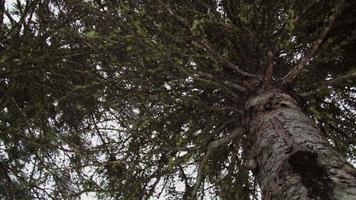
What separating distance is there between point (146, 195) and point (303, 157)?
2.12 metres

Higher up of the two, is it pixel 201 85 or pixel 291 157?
pixel 201 85

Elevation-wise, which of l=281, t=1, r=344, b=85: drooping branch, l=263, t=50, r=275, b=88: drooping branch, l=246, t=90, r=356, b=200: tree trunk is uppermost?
l=263, t=50, r=275, b=88: drooping branch

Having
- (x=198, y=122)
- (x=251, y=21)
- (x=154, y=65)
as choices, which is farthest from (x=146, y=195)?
(x=251, y=21)

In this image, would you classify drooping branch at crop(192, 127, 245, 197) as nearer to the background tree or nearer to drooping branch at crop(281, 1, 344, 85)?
the background tree

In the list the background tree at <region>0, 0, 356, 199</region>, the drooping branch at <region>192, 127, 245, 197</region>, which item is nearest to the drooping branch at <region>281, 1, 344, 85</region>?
the background tree at <region>0, 0, 356, 199</region>

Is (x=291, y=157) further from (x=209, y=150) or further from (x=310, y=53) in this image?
(x=310, y=53)

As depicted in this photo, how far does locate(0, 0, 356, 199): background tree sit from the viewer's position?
2.67m

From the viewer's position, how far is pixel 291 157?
2.19 meters

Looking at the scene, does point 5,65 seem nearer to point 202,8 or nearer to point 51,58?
point 51,58

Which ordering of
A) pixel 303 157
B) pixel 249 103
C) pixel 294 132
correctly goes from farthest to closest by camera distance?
pixel 249 103
pixel 294 132
pixel 303 157

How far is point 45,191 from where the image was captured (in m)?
4.73

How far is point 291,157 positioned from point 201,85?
151 centimetres

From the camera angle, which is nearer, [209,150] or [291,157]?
[291,157]

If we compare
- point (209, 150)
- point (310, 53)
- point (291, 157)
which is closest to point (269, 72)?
point (310, 53)
